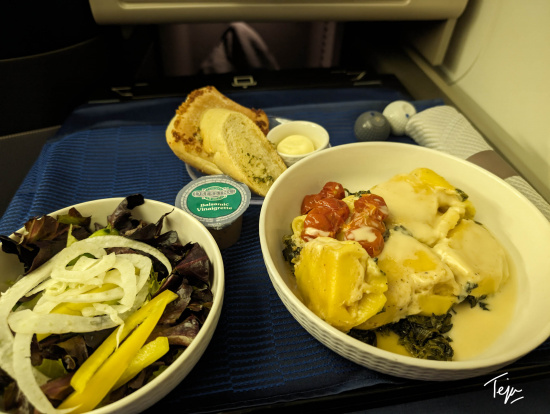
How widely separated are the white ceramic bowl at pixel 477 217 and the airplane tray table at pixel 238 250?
0.12 m

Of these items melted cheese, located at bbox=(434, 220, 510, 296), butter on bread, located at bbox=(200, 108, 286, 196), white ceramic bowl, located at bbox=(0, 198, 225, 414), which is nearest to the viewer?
white ceramic bowl, located at bbox=(0, 198, 225, 414)

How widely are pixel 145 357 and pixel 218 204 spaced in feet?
1.76

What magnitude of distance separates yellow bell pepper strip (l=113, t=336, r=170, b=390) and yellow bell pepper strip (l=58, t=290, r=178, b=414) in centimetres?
1

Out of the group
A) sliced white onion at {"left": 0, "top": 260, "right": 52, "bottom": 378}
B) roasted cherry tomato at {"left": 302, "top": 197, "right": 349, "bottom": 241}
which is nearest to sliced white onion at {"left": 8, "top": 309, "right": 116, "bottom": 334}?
sliced white onion at {"left": 0, "top": 260, "right": 52, "bottom": 378}

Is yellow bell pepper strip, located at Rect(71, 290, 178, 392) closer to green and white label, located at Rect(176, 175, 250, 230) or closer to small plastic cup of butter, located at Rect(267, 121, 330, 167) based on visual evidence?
green and white label, located at Rect(176, 175, 250, 230)

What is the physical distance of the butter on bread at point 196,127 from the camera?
1475mm

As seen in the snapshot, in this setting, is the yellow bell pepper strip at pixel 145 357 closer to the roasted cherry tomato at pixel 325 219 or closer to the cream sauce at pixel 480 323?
the roasted cherry tomato at pixel 325 219

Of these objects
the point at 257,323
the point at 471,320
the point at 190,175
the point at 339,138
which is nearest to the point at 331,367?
the point at 257,323

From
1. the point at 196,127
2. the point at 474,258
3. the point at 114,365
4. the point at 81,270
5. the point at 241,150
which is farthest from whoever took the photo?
the point at 196,127

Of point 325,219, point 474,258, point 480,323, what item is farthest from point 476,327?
point 325,219

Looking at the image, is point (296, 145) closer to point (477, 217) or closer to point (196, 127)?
point (196, 127)

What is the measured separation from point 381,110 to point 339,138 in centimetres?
35

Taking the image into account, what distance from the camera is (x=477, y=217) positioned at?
4.12 ft

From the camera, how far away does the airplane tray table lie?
93 centimetres
